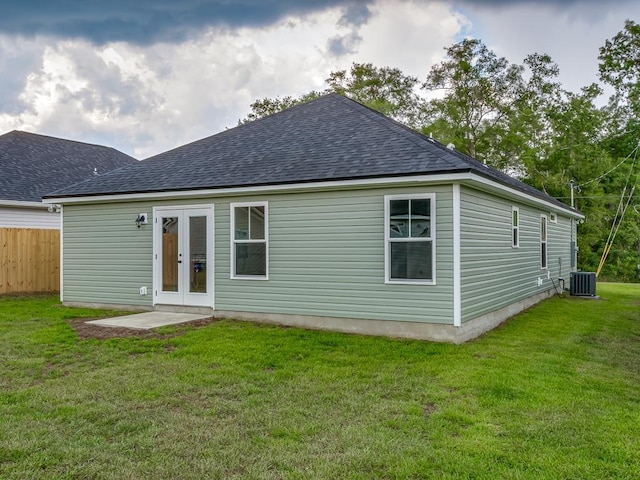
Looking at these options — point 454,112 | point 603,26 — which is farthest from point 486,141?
point 603,26

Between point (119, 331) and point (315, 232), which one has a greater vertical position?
point (315, 232)

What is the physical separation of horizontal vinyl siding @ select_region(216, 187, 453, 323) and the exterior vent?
8.64 meters

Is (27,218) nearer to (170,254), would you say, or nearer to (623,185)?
(170,254)

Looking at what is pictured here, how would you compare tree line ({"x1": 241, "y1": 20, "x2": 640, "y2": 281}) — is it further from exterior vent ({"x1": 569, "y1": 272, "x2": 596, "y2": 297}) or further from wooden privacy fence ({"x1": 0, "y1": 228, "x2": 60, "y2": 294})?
wooden privacy fence ({"x1": 0, "y1": 228, "x2": 60, "y2": 294})

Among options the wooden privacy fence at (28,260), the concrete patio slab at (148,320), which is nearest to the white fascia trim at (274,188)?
the concrete patio slab at (148,320)

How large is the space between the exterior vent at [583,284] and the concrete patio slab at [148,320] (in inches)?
419

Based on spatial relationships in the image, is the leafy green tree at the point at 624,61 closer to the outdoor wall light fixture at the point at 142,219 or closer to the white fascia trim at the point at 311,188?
the white fascia trim at the point at 311,188

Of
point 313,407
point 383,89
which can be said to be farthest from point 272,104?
point 313,407

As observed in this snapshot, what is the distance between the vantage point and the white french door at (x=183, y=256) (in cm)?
894

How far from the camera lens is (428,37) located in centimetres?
1880

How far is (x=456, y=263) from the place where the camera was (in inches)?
271

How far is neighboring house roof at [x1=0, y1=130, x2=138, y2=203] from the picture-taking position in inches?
565

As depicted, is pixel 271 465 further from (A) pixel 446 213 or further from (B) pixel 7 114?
(B) pixel 7 114

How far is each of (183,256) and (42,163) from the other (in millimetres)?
10661
